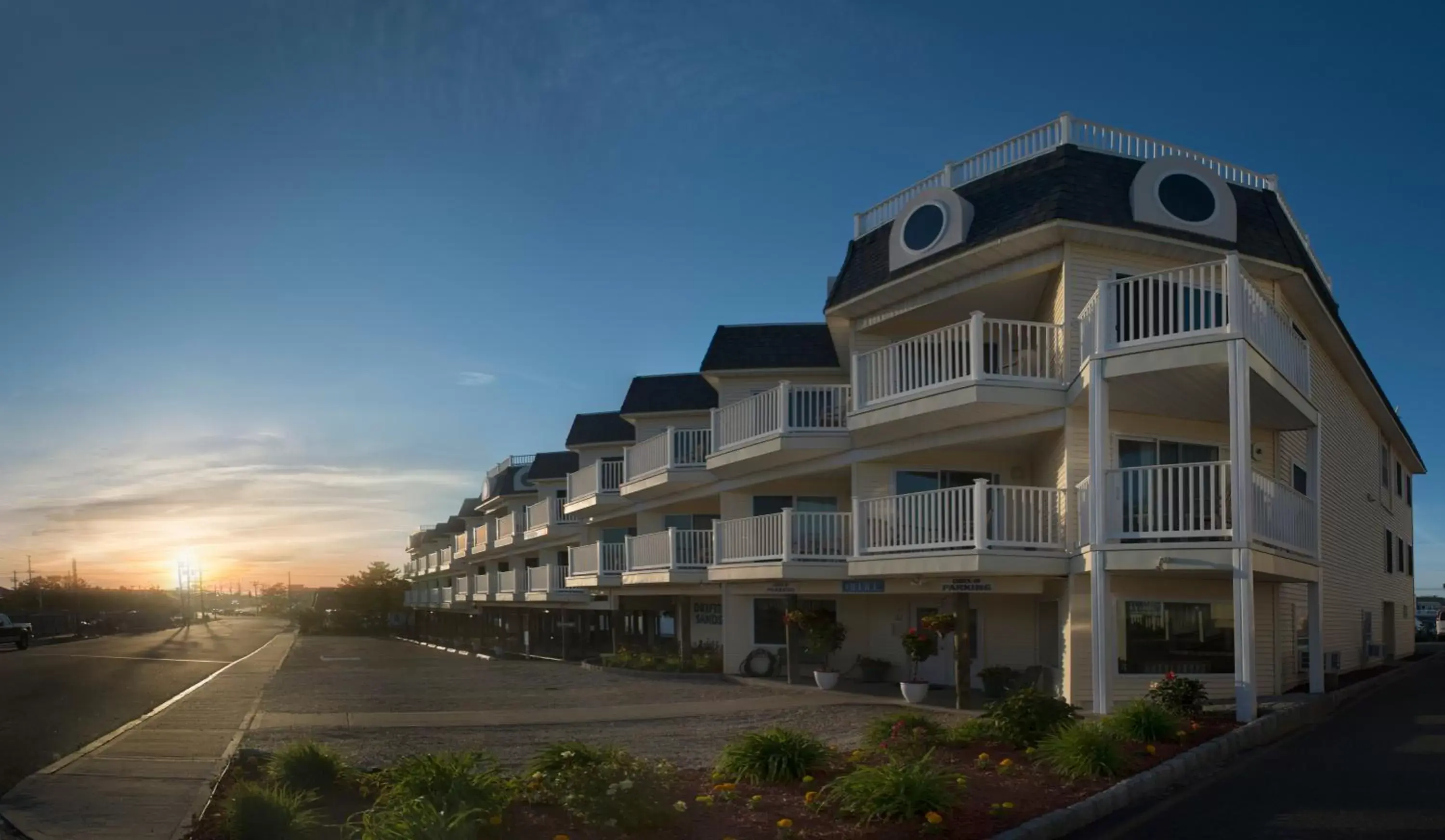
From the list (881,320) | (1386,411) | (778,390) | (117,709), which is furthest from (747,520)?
(1386,411)

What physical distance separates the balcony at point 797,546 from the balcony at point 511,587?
24.2 meters

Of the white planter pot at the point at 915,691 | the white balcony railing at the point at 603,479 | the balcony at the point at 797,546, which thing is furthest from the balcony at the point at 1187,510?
the white balcony railing at the point at 603,479

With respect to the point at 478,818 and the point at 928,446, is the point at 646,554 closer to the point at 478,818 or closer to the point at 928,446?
the point at 928,446

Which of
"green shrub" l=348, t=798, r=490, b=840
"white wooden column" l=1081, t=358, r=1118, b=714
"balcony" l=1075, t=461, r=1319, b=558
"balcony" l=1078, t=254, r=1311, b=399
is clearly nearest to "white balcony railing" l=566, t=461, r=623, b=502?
"balcony" l=1078, t=254, r=1311, b=399

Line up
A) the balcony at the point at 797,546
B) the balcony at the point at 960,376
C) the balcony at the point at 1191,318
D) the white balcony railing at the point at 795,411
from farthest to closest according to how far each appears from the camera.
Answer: the white balcony railing at the point at 795,411
the balcony at the point at 797,546
the balcony at the point at 960,376
the balcony at the point at 1191,318

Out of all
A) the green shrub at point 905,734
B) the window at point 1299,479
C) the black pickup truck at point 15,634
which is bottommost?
the black pickup truck at point 15,634

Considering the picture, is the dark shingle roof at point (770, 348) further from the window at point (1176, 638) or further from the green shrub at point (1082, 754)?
the green shrub at point (1082, 754)

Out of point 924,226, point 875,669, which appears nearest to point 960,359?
point 924,226

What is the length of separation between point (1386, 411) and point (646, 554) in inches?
752

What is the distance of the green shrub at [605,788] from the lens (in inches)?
330

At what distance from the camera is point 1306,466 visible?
70.7ft

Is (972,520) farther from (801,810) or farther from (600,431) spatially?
(600,431)

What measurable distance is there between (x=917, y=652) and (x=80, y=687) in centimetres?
1956

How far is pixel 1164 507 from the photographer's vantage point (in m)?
18.0
